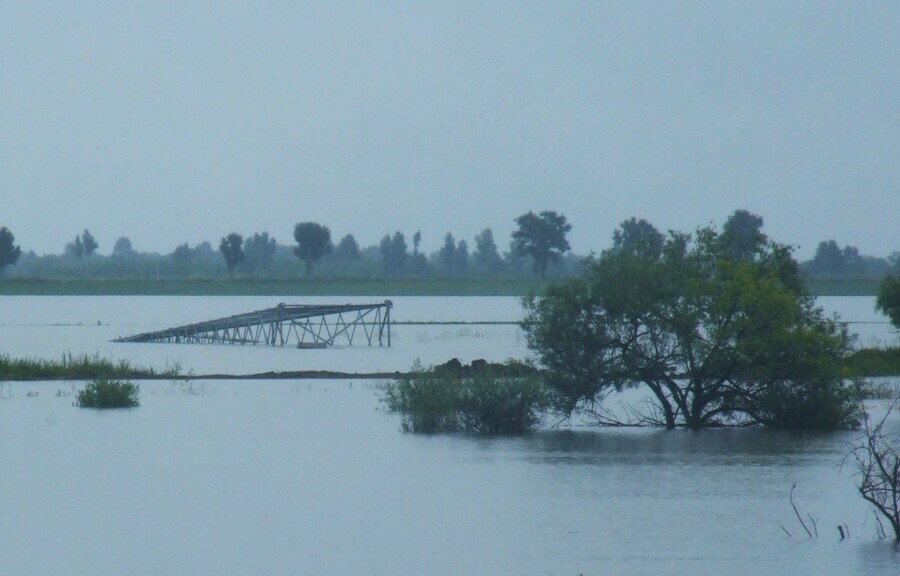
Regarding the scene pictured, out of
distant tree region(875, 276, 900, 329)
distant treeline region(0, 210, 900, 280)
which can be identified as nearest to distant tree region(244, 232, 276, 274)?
distant treeline region(0, 210, 900, 280)

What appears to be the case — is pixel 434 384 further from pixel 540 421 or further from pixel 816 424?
pixel 816 424

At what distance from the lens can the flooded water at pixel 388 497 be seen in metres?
13.1

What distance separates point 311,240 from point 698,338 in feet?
327

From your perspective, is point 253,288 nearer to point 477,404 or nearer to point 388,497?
point 477,404

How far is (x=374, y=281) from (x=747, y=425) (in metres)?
94.3

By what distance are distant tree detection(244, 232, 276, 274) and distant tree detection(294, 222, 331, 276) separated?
76.9ft

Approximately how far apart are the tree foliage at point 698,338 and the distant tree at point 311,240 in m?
97.9

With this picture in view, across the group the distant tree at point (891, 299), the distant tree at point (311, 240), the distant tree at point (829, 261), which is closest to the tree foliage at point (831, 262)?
the distant tree at point (829, 261)

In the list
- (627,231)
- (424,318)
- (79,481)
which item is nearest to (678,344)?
(79,481)

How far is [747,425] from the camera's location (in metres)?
24.0

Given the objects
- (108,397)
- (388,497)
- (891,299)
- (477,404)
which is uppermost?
(891,299)

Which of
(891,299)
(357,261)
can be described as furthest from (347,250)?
(891,299)

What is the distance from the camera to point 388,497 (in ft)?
55.4

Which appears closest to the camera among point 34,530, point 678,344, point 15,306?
point 34,530
